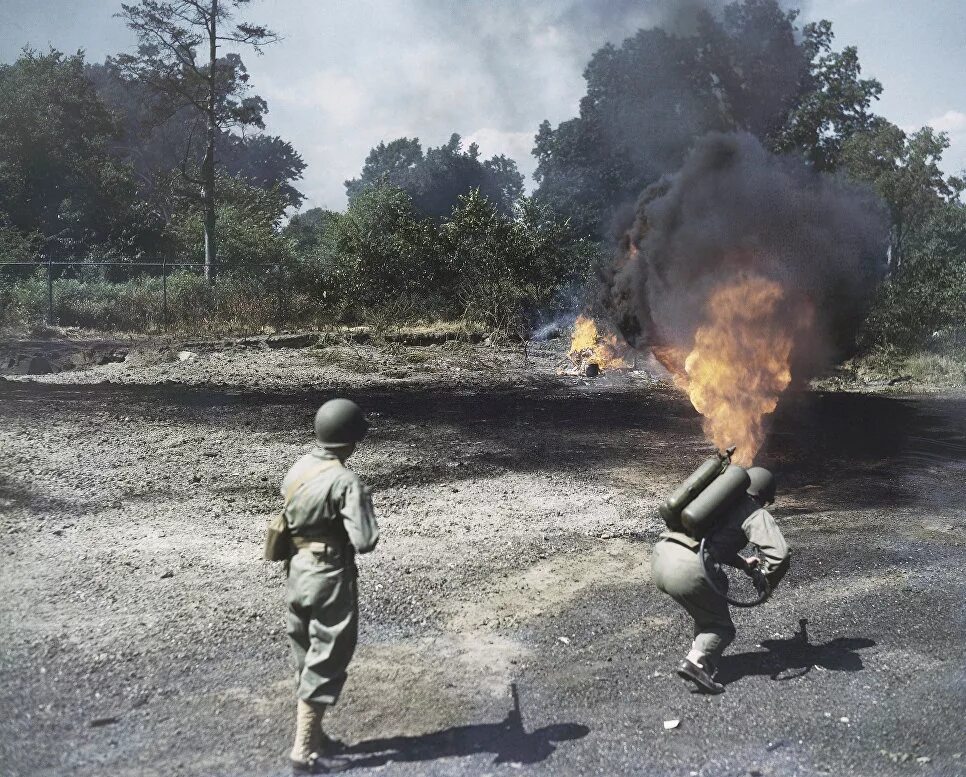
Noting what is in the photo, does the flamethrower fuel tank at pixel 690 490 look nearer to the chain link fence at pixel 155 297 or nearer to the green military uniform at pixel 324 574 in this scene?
the green military uniform at pixel 324 574

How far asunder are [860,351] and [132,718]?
67.5 ft

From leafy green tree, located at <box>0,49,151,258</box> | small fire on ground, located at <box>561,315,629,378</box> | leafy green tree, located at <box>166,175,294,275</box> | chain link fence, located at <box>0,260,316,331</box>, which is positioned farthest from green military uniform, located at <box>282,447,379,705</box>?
leafy green tree, located at <box>0,49,151,258</box>

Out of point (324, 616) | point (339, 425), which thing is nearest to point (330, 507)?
point (339, 425)

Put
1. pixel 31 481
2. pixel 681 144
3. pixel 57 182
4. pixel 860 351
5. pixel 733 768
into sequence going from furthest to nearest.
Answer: pixel 57 182
pixel 681 144
pixel 860 351
pixel 31 481
pixel 733 768

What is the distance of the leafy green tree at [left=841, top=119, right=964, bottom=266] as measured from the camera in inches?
986

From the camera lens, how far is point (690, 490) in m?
4.98

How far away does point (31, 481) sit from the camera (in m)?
9.48

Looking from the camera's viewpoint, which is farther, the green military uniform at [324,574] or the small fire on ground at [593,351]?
the small fire on ground at [593,351]

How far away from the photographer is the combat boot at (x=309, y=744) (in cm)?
408

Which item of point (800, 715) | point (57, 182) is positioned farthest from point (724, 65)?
point (800, 715)

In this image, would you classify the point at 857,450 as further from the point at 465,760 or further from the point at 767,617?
the point at 465,760

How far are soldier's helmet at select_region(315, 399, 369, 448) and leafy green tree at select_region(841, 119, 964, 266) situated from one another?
78.6ft

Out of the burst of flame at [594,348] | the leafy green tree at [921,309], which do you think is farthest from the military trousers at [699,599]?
the leafy green tree at [921,309]

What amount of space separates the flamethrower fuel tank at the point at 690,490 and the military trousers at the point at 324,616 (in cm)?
192
